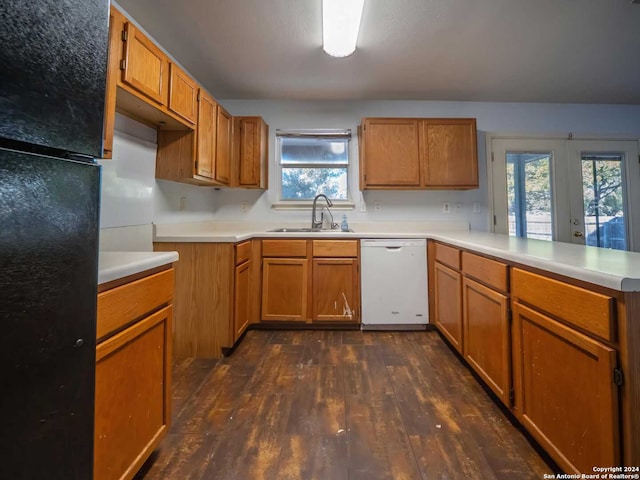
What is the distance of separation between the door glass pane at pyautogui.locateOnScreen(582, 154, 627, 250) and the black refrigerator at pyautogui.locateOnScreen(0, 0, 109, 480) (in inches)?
156

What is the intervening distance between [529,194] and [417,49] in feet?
6.36

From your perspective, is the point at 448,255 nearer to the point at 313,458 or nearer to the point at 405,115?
the point at 313,458

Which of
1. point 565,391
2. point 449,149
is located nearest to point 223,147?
point 449,149

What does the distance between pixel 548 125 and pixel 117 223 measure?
3.98 meters

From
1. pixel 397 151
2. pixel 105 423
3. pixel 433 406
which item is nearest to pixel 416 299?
pixel 433 406

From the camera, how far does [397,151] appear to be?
105 inches

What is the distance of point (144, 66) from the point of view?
146 centimetres

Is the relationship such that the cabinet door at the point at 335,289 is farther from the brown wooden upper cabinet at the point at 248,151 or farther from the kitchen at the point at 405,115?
the brown wooden upper cabinet at the point at 248,151

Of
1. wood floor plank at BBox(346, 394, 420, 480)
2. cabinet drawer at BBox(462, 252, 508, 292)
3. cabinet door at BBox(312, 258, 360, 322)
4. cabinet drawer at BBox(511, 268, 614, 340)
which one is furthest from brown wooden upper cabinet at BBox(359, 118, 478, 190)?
wood floor plank at BBox(346, 394, 420, 480)

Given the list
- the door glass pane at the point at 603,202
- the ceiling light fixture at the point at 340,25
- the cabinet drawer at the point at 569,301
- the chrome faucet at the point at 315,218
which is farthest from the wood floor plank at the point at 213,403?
the door glass pane at the point at 603,202

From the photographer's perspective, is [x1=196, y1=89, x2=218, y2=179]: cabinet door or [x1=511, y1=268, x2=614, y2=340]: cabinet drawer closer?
[x1=511, y1=268, x2=614, y2=340]: cabinet drawer

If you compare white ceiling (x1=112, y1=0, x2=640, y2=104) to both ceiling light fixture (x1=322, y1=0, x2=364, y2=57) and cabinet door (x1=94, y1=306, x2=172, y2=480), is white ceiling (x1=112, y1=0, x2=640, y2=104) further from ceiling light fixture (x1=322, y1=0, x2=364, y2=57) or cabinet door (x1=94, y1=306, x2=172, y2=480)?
cabinet door (x1=94, y1=306, x2=172, y2=480)

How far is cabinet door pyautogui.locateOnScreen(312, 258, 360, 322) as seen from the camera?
2398 mm

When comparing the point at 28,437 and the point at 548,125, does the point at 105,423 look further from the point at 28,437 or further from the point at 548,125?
the point at 548,125
